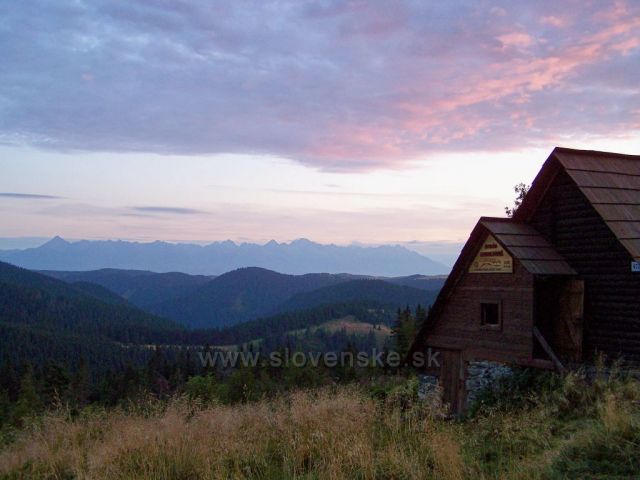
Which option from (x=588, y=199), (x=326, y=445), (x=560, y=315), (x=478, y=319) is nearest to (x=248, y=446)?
(x=326, y=445)

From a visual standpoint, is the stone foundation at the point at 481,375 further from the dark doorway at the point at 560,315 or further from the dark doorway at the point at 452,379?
the dark doorway at the point at 560,315

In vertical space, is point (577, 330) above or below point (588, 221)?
below

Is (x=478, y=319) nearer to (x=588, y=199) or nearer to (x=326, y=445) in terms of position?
(x=588, y=199)

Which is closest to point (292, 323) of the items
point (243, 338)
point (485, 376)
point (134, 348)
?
point (243, 338)

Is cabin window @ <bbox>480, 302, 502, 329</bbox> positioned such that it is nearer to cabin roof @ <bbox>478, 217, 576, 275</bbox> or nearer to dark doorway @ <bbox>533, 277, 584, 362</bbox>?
dark doorway @ <bbox>533, 277, 584, 362</bbox>

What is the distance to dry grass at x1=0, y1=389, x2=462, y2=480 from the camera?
6.69 metres

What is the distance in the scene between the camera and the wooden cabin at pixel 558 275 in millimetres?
13398

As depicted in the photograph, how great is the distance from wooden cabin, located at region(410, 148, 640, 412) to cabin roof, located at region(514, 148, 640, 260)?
29 millimetres

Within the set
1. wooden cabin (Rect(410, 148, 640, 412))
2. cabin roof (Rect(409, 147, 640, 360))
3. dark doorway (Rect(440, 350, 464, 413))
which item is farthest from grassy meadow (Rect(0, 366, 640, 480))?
dark doorway (Rect(440, 350, 464, 413))

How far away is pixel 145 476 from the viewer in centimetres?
677

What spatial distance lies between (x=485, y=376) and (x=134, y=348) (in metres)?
161

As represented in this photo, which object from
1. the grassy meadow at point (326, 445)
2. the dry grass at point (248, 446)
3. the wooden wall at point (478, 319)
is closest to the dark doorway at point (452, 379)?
the wooden wall at point (478, 319)

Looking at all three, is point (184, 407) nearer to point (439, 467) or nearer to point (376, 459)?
point (376, 459)

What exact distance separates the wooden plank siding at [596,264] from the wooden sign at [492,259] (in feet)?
4.06
